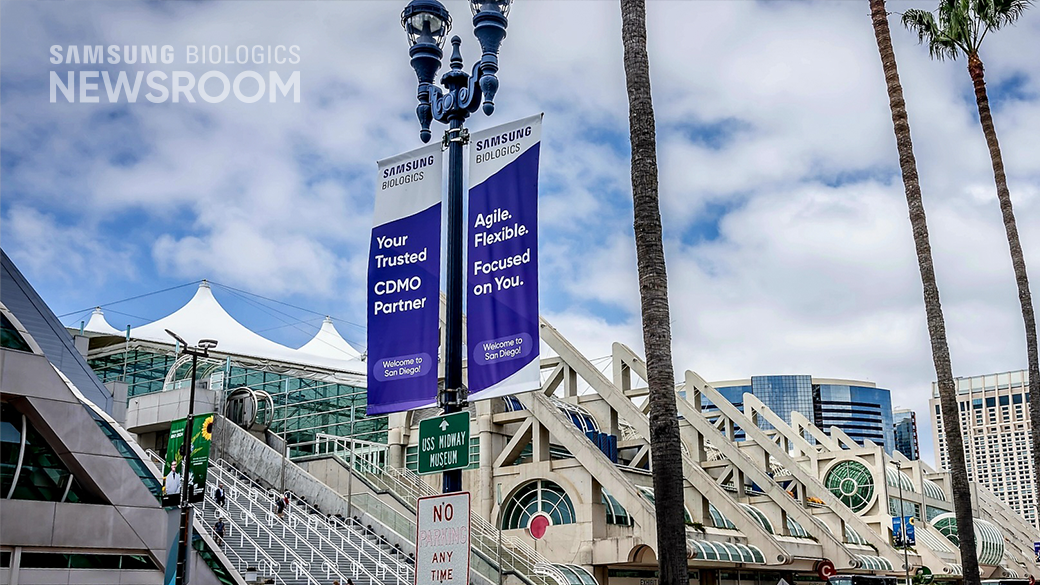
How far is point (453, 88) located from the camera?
17.4m

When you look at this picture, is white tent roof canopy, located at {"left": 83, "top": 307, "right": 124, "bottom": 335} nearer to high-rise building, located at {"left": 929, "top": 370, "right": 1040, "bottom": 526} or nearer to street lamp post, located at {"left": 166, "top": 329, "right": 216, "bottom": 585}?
street lamp post, located at {"left": 166, "top": 329, "right": 216, "bottom": 585}

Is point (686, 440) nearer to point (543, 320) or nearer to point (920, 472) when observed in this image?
point (543, 320)

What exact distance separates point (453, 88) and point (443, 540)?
792cm

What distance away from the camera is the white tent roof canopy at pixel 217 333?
56969 mm

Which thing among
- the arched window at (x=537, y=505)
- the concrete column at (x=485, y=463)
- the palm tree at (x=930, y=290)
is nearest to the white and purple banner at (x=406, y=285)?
the palm tree at (x=930, y=290)

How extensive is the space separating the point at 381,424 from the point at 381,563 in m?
18.9

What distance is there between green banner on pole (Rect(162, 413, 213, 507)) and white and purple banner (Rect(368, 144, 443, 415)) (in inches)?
423

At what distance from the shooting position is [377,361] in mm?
16609

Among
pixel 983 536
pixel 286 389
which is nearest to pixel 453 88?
pixel 286 389

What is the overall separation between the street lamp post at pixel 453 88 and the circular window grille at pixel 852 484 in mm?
47274

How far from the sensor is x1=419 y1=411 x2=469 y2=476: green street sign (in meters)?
14.4

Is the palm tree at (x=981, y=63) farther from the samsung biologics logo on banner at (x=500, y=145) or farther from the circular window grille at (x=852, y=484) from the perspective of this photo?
the circular window grille at (x=852, y=484)

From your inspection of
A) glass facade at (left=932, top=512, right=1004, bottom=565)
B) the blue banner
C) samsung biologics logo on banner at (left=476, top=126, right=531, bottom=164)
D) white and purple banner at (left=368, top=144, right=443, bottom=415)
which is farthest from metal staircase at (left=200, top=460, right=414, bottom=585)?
glass facade at (left=932, top=512, right=1004, bottom=565)

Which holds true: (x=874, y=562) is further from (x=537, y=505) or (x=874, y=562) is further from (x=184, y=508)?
(x=184, y=508)
